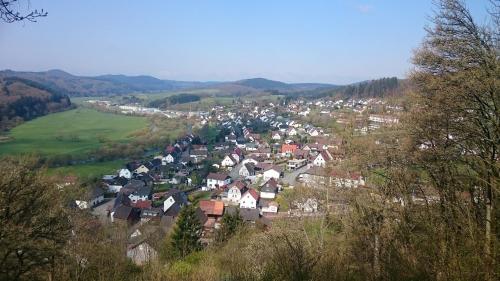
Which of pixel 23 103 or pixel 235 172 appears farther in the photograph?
pixel 23 103

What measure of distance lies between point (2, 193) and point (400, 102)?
634cm

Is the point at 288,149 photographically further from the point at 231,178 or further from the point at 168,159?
the point at 168,159

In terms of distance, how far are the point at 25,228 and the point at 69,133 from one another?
5308 centimetres

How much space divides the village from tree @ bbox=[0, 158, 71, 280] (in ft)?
12.6

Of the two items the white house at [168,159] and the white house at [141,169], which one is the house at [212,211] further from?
the white house at [168,159]

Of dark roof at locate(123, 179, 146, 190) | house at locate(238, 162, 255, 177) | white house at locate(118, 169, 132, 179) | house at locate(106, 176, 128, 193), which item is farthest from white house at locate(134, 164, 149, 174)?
house at locate(238, 162, 255, 177)

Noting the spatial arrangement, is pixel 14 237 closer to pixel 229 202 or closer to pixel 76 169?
pixel 229 202

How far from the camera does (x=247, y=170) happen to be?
40.3 metres

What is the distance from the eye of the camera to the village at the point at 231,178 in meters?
10.5

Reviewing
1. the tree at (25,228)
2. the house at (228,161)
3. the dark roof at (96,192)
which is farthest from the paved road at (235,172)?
the tree at (25,228)

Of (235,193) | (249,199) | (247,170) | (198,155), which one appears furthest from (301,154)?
(249,199)

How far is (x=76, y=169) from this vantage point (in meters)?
35.5

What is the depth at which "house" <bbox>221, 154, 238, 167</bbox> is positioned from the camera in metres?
44.4

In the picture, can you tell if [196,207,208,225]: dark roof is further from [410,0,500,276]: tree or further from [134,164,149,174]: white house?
[410,0,500,276]: tree
